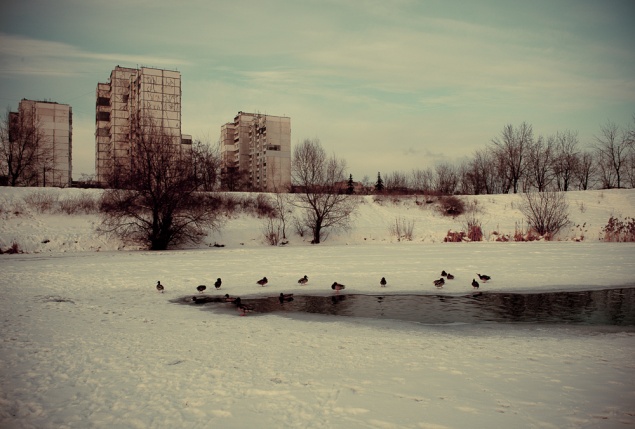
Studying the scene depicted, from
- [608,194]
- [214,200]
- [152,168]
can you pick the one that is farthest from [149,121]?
[608,194]

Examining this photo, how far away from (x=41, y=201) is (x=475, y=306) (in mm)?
33981

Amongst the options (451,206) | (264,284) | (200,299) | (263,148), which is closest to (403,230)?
(451,206)

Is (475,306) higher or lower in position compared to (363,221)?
lower

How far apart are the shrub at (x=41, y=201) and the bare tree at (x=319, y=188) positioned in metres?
19.3

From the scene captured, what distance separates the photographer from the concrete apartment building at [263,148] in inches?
3999

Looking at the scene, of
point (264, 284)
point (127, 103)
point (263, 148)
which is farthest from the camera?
point (263, 148)

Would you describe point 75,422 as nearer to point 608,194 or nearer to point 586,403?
point 586,403

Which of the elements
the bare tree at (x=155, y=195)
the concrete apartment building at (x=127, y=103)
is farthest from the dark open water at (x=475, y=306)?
the concrete apartment building at (x=127, y=103)

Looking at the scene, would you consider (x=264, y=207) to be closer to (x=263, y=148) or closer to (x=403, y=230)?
(x=403, y=230)

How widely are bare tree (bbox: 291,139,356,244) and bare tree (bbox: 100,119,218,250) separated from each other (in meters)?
9.71

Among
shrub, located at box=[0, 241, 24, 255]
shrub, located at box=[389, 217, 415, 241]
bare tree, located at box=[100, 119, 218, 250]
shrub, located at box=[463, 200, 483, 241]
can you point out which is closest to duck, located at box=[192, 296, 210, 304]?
bare tree, located at box=[100, 119, 218, 250]

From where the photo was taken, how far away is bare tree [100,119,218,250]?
92.8 feet

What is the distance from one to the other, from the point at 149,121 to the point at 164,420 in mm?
29182

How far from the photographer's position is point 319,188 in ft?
120
